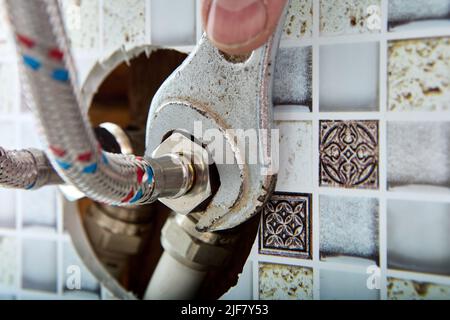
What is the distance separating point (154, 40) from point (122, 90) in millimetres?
288

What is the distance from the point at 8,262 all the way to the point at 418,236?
461mm

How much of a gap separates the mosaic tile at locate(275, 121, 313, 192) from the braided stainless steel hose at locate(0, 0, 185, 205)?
0.16 metres

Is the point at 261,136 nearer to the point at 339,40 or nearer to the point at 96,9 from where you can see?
the point at 339,40

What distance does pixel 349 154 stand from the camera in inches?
18.3

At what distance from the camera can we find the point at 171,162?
0.46m

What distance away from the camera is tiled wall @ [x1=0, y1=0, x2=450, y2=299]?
0.43m

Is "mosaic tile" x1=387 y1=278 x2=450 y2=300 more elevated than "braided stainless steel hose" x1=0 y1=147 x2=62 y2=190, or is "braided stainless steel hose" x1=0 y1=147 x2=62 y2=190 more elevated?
"braided stainless steel hose" x1=0 y1=147 x2=62 y2=190

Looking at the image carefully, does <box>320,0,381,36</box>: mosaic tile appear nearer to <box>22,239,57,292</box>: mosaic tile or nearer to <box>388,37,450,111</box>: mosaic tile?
<box>388,37,450,111</box>: mosaic tile

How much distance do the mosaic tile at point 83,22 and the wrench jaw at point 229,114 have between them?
13 centimetres

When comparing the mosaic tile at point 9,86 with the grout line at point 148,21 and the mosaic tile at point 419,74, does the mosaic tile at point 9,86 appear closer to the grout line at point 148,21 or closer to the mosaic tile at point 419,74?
the grout line at point 148,21

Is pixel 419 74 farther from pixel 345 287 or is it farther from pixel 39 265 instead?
pixel 39 265

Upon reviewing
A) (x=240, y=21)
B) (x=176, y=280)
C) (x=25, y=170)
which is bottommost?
(x=176, y=280)

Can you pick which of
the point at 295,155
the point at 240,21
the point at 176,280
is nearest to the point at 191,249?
the point at 176,280

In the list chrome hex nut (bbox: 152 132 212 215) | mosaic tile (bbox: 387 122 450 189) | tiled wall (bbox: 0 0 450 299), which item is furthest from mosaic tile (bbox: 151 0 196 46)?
mosaic tile (bbox: 387 122 450 189)
